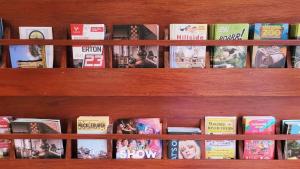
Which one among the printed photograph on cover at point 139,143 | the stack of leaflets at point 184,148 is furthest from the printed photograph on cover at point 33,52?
the stack of leaflets at point 184,148

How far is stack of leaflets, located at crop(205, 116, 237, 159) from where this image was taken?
4.18ft

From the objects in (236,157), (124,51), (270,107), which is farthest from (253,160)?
(124,51)

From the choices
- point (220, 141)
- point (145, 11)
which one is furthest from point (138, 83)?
point (220, 141)

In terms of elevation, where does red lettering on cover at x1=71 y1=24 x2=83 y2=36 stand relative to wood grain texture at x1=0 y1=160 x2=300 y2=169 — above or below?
above

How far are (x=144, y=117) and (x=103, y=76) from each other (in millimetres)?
254

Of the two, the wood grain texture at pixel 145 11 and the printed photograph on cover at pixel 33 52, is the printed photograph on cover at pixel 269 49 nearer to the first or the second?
the wood grain texture at pixel 145 11

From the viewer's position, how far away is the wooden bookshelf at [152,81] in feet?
3.94

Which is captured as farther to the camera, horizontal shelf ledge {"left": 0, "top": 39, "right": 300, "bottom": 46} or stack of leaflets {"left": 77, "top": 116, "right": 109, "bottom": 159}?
stack of leaflets {"left": 77, "top": 116, "right": 109, "bottom": 159}

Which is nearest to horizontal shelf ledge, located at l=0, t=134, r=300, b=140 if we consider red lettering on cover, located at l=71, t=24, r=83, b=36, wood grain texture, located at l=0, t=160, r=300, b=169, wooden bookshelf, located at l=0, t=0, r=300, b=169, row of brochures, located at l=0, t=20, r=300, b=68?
wooden bookshelf, located at l=0, t=0, r=300, b=169

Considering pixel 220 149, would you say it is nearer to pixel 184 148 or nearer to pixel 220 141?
pixel 220 141

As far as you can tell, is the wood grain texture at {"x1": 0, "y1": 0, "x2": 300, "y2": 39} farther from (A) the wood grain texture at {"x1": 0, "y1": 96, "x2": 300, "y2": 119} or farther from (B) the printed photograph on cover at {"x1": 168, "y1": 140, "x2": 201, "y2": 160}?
(B) the printed photograph on cover at {"x1": 168, "y1": 140, "x2": 201, "y2": 160}

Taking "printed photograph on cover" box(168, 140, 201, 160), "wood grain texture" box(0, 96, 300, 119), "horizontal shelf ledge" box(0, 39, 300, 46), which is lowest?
"printed photograph on cover" box(168, 140, 201, 160)

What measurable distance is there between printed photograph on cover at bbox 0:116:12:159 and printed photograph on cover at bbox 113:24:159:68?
1.71 ft

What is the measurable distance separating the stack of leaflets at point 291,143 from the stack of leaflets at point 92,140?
2.43 feet
